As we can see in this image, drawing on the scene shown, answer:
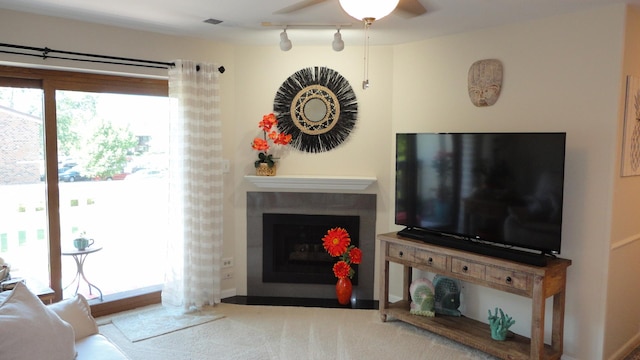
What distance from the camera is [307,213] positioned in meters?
4.36

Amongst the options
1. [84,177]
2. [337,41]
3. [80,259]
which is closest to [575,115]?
[337,41]

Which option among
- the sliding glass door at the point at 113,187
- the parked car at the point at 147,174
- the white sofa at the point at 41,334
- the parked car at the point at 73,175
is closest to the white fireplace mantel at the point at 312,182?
the parked car at the point at 147,174

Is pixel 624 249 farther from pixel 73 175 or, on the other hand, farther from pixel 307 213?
pixel 73 175

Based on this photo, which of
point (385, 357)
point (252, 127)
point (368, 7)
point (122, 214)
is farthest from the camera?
point (252, 127)

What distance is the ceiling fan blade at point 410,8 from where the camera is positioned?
2.75 metres

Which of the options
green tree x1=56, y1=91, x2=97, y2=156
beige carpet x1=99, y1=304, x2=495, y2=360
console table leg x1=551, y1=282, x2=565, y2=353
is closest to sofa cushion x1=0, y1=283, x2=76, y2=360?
beige carpet x1=99, y1=304, x2=495, y2=360

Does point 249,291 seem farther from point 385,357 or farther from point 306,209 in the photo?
point 385,357

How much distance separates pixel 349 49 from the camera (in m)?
4.24

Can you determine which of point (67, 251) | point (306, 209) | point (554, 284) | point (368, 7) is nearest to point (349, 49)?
point (306, 209)

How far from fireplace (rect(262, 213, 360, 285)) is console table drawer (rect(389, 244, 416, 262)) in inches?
25.8

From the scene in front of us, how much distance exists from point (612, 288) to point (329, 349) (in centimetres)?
203

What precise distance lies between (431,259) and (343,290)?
105 centimetres

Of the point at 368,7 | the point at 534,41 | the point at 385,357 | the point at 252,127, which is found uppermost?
the point at 534,41

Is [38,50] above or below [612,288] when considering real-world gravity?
above
